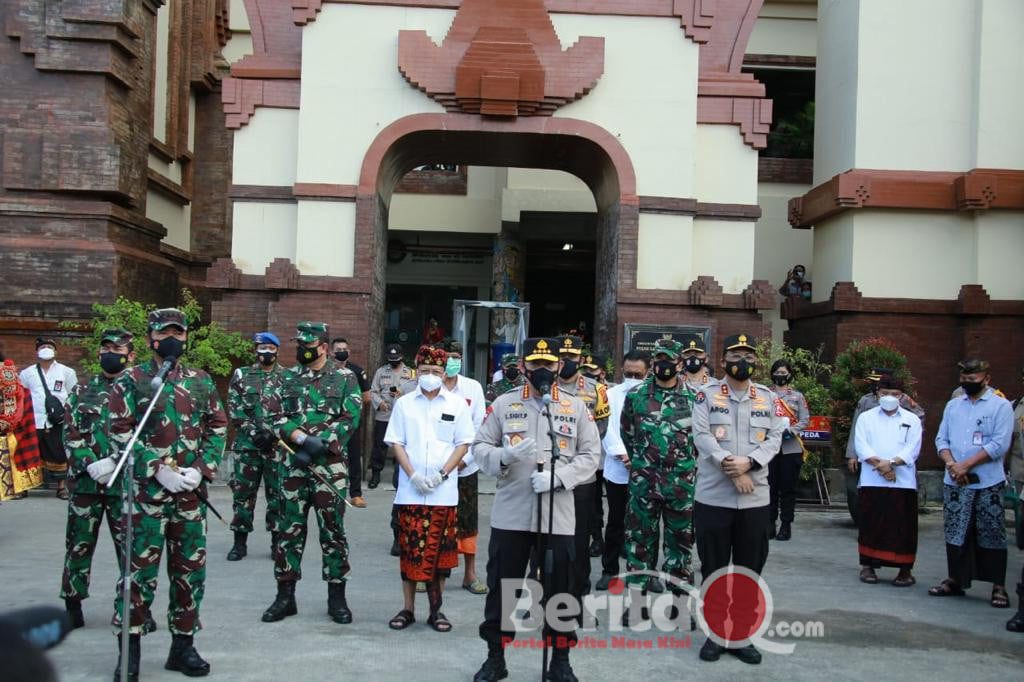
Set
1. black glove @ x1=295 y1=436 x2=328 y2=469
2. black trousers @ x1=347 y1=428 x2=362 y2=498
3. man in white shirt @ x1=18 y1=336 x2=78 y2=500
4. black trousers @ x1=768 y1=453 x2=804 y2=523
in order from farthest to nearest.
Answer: man in white shirt @ x1=18 y1=336 x2=78 y2=500
black trousers @ x1=347 y1=428 x2=362 y2=498
black trousers @ x1=768 y1=453 x2=804 y2=523
black glove @ x1=295 y1=436 x2=328 y2=469

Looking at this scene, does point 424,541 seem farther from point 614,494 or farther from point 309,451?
point 614,494

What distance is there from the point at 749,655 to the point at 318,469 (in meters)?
3.34

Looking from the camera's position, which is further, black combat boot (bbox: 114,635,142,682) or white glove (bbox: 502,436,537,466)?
white glove (bbox: 502,436,537,466)

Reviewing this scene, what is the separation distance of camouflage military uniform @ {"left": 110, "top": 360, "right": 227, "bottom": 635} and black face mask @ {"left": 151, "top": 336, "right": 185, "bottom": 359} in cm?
15

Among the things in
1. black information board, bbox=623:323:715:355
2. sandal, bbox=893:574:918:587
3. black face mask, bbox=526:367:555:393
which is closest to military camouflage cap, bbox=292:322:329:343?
black face mask, bbox=526:367:555:393

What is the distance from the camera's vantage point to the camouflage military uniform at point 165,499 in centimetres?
602

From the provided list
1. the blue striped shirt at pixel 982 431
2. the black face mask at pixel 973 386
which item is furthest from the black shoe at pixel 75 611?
the black face mask at pixel 973 386

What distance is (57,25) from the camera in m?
15.9

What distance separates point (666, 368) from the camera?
7910 mm

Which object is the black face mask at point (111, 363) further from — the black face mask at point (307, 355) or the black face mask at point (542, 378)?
the black face mask at point (542, 378)

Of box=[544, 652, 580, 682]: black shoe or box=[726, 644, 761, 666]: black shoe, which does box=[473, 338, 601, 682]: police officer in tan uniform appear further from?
box=[726, 644, 761, 666]: black shoe

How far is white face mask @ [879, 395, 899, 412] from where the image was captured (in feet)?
32.1

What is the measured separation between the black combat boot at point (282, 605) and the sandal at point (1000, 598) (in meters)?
6.02

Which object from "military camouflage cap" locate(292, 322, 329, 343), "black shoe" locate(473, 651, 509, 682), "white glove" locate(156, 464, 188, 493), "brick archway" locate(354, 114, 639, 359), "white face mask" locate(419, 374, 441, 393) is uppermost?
"brick archway" locate(354, 114, 639, 359)
